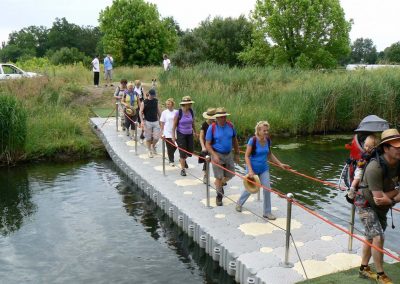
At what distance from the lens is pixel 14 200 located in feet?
35.4

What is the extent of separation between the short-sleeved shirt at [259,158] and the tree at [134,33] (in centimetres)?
3801

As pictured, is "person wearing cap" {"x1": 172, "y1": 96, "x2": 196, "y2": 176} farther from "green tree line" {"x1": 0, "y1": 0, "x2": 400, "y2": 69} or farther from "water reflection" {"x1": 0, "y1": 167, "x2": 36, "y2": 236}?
"green tree line" {"x1": 0, "y1": 0, "x2": 400, "y2": 69}

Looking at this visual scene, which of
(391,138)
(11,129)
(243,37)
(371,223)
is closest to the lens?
(391,138)

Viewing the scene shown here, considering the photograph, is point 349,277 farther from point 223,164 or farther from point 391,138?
point 223,164

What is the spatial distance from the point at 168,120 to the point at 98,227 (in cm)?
319

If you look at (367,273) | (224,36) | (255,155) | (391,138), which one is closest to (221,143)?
(255,155)

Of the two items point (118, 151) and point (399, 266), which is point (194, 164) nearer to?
point (118, 151)

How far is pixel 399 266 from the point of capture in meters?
5.68

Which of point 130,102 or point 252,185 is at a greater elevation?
point 130,102

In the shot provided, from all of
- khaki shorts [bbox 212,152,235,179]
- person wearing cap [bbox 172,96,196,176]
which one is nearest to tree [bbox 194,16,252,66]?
person wearing cap [bbox 172,96,196,176]

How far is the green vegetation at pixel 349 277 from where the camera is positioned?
17.3ft

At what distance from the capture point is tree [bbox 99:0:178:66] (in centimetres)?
4378

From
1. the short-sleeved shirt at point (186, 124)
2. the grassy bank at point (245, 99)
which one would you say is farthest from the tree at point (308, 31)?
the short-sleeved shirt at point (186, 124)

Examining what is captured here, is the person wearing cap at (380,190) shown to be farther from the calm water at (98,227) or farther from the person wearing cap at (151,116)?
the person wearing cap at (151,116)
